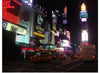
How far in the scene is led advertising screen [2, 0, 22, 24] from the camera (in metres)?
31.1

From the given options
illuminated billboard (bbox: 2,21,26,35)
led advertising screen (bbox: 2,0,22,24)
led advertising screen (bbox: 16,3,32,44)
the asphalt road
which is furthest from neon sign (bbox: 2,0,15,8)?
the asphalt road

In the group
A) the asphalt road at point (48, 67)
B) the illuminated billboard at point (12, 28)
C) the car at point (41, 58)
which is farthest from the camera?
the illuminated billboard at point (12, 28)

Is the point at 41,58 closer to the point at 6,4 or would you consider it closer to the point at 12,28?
the point at 12,28

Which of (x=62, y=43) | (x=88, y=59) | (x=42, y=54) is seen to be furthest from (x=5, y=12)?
(x=62, y=43)

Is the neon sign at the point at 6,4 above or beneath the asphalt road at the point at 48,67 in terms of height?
above

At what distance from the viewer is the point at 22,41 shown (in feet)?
125

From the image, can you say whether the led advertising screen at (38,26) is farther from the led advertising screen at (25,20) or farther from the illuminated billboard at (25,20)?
the led advertising screen at (25,20)

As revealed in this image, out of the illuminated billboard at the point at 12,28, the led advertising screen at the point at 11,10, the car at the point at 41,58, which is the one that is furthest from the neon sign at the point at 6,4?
the car at the point at 41,58

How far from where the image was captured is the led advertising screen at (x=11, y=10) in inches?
Result: 1224

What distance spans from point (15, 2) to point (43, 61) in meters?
18.6

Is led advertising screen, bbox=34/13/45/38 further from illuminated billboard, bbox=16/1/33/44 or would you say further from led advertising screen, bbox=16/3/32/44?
led advertising screen, bbox=16/3/32/44

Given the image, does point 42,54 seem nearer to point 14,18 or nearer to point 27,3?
point 14,18

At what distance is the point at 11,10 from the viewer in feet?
109

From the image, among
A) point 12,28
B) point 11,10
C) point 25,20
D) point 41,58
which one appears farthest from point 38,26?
point 41,58
